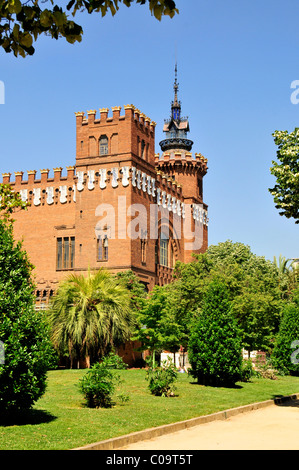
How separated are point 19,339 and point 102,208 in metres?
29.4

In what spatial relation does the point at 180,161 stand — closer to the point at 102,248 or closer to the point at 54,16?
the point at 102,248

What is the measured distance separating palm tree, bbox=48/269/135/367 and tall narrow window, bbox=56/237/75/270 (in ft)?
43.3

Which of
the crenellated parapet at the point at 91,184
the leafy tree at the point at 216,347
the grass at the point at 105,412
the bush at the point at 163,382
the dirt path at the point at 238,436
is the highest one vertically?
the crenellated parapet at the point at 91,184

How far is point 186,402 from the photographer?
15164 millimetres

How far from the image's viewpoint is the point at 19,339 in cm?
1046

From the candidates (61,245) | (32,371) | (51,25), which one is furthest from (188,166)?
(51,25)

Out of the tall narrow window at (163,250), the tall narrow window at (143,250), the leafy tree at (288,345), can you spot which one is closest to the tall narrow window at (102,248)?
the tall narrow window at (143,250)

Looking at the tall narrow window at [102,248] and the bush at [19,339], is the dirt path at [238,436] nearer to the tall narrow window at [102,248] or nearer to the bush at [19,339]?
the bush at [19,339]

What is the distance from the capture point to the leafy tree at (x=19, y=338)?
1027 centimetres

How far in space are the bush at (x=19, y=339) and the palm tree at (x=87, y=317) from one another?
47.1 feet

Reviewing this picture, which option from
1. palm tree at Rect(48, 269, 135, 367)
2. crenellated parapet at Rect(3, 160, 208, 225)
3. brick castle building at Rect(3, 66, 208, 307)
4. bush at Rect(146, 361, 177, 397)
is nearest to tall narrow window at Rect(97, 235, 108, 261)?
brick castle building at Rect(3, 66, 208, 307)

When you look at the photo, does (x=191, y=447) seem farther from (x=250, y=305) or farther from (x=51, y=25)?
(x=250, y=305)

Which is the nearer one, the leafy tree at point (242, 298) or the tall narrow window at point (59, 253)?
the leafy tree at point (242, 298)
